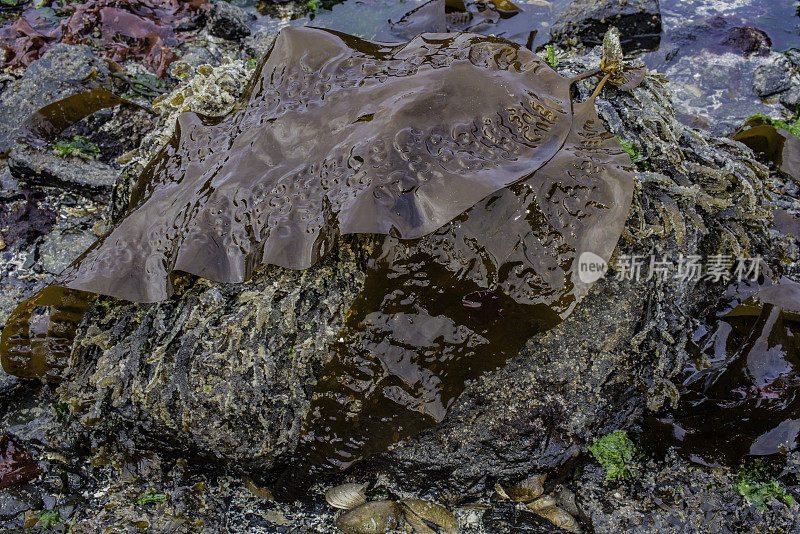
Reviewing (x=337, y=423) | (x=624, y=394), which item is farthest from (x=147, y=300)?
(x=624, y=394)

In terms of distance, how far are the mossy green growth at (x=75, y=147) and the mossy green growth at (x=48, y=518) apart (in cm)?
199

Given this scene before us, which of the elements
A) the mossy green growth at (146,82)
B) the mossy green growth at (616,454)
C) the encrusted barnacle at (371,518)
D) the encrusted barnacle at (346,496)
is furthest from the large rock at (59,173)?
the mossy green growth at (616,454)

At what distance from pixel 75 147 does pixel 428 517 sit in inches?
114

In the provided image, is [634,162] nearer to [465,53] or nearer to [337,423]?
[465,53]

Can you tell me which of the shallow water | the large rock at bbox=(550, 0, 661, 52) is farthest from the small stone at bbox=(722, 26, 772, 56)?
the large rock at bbox=(550, 0, 661, 52)

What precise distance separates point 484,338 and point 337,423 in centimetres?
65

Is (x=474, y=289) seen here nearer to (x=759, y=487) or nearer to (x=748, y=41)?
(x=759, y=487)

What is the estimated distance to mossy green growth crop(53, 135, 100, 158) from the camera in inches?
131

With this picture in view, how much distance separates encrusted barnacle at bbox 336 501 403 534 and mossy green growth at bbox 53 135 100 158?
258 centimetres

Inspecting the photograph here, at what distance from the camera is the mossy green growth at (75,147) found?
3.32 metres

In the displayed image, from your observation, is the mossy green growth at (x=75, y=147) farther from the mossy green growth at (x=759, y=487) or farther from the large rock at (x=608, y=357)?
the mossy green growth at (x=759, y=487)

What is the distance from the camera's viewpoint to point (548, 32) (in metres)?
4.47

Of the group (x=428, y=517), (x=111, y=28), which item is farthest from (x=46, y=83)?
(x=428, y=517)

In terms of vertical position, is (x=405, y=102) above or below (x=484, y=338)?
above
